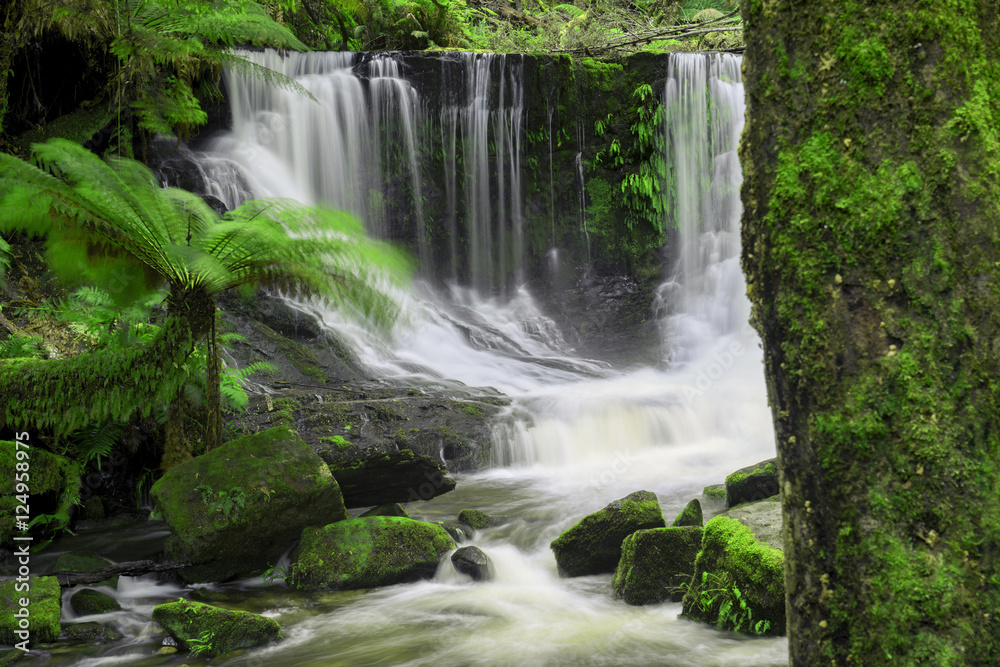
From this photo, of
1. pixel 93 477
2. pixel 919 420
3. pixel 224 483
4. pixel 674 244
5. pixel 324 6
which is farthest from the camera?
pixel 674 244

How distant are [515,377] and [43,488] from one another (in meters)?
6.68

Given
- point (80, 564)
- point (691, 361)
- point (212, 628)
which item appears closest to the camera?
point (212, 628)

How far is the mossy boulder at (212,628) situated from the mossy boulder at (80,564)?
78 cm

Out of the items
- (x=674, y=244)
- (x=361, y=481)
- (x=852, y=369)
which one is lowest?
(x=361, y=481)

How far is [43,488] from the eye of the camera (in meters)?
4.57

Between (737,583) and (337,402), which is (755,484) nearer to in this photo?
(737,583)

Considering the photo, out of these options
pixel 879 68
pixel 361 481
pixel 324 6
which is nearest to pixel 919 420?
pixel 879 68

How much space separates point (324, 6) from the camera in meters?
13.4

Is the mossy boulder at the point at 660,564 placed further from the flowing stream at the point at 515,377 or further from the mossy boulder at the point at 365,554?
the mossy boulder at the point at 365,554

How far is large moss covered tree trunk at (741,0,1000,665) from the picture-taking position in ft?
4.17

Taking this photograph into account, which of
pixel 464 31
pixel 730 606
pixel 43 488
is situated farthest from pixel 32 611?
pixel 464 31

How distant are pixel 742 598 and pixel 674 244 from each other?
11.7m

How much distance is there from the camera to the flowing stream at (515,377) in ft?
11.8

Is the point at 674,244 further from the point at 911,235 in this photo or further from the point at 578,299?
the point at 911,235
